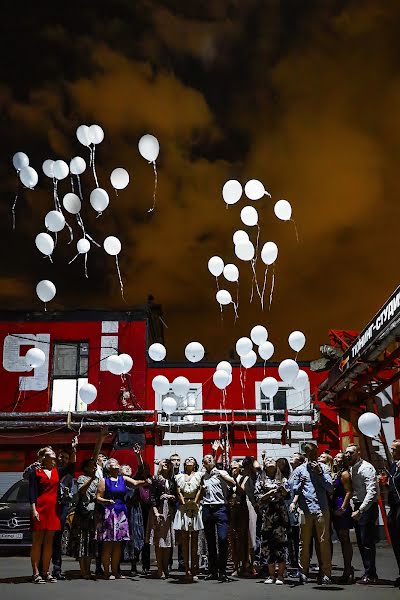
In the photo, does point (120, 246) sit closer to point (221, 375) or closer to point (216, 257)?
point (216, 257)

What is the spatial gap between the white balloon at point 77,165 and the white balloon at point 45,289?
329cm

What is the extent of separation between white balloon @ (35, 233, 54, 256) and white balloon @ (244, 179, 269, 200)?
402 centimetres

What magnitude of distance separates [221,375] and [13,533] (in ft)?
18.4

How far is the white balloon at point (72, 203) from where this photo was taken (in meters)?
12.3

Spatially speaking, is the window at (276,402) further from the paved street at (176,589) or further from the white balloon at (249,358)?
the paved street at (176,589)

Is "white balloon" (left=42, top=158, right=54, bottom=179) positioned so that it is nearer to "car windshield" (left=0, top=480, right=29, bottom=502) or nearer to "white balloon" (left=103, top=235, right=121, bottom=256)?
"white balloon" (left=103, top=235, right=121, bottom=256)

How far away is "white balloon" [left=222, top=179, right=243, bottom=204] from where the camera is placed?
1202 cm

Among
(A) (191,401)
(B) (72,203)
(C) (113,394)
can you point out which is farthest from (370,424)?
(C) (113,394)

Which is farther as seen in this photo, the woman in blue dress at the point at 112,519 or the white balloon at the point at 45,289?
the white balloon at the point at 45,289

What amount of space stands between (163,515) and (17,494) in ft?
18.3

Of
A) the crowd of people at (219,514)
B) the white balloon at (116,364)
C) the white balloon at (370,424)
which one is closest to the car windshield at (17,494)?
the white balloon at (116,364)

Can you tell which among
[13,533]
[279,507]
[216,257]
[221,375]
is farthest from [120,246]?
[279,507]

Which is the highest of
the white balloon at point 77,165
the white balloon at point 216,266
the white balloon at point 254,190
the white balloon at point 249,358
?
the white balloon at point 77,165

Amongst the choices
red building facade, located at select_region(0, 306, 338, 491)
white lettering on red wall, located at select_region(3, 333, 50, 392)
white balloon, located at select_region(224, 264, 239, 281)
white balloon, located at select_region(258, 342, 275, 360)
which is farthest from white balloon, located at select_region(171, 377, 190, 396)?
white lettering on red wall, located at select_region(3, 333, 50, 392)
